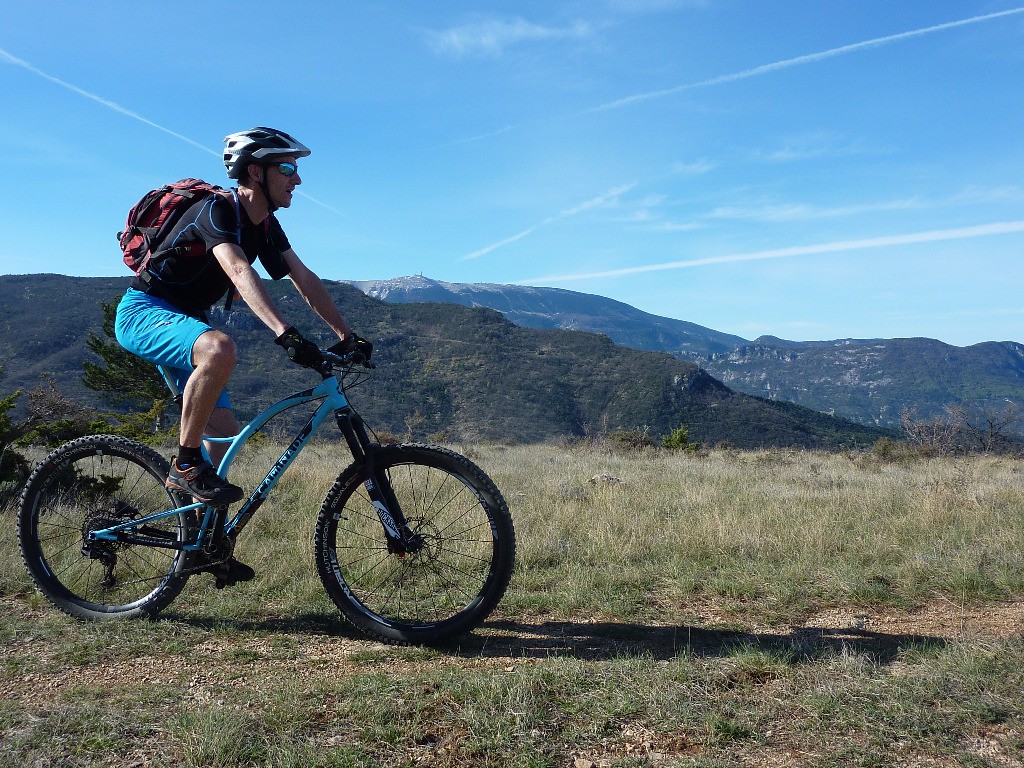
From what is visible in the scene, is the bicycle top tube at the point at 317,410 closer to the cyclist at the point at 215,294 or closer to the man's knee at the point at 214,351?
the cyclist at the point at 215,294

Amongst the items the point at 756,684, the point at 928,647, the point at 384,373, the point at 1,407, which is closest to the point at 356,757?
the point at 756,684

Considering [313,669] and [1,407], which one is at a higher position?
[1,407]

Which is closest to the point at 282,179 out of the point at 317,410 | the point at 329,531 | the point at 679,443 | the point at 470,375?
the point at 317,410

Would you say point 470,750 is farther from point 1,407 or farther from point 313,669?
point 1,407

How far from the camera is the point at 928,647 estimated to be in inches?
131

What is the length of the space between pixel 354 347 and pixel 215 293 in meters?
0.87

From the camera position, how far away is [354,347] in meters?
3.65

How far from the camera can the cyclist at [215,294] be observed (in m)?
3.38

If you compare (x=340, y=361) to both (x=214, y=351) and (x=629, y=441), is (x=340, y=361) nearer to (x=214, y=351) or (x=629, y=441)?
(x=214, y=351)

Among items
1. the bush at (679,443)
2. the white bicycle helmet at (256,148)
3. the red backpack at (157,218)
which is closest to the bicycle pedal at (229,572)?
the red backpack at (157,218)

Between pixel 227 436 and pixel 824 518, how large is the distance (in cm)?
501

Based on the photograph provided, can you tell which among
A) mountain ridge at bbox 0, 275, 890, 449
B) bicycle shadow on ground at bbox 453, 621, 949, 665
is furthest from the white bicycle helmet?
mountain ridge at bbox 0, 275, 890, 449

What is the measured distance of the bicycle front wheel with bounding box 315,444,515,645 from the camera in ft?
11.5

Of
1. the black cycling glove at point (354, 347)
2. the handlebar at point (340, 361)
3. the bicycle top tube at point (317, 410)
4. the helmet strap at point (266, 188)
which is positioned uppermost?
the helmet strap at point (266, 188)
